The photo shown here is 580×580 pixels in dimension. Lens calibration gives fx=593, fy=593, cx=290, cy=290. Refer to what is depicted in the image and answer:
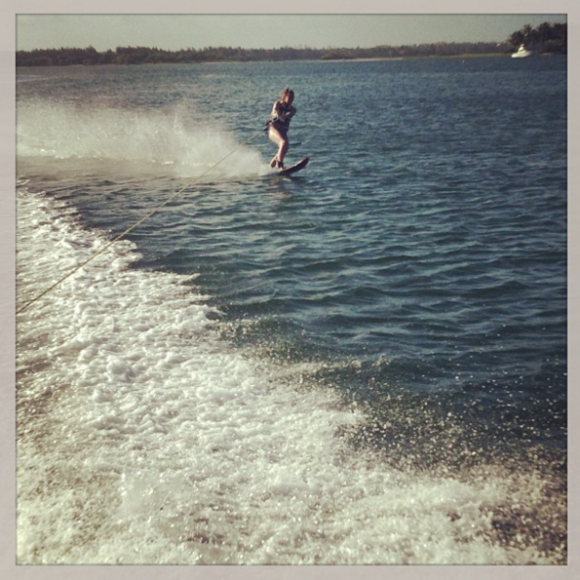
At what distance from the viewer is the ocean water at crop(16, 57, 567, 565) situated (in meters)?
3.19

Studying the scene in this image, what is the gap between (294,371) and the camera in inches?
187

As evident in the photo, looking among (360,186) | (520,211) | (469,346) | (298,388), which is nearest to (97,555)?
(298,388)

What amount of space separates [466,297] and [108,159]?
1040 cm

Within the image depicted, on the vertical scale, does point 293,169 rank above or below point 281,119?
below

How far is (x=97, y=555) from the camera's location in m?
3.00

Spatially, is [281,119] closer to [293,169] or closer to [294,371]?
[293,169]

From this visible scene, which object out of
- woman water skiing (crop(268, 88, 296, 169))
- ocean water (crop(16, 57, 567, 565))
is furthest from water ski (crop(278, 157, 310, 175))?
ocean water (crop(16, 57, 567, 565))

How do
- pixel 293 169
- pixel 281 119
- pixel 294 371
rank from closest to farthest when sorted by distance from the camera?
pixel 294 371 → pixel 281 119 → pixel 293 169

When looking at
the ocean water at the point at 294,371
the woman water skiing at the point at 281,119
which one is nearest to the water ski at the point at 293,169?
the woman water skiing at the point at 281,119

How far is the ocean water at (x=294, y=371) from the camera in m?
3.19

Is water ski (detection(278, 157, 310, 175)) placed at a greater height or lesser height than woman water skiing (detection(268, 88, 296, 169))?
lesser

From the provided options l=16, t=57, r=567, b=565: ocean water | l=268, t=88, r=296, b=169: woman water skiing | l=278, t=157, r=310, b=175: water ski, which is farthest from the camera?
l=278, t=157, r=310, b=175: water ski

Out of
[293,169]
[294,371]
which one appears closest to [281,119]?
[293,169]

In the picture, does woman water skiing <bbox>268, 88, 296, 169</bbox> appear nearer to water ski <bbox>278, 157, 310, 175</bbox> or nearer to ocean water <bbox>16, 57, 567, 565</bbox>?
water ski <bbox>278, 157, 310, 175</bbox>
